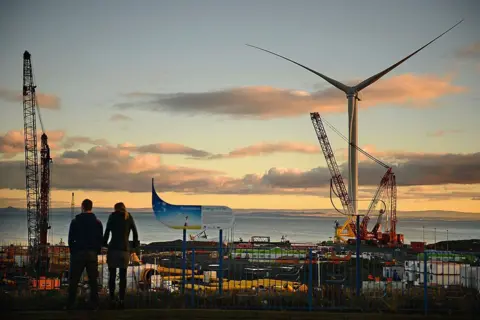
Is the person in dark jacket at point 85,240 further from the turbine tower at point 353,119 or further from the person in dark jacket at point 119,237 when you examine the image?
the turbine tower at point 353,119

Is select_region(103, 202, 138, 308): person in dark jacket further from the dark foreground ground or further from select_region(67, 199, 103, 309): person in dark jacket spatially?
the dark foreground ground

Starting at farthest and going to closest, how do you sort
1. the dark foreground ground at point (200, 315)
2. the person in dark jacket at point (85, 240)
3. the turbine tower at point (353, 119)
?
the turbine tower at point (353, 119) → the dark foreground ground at point (200, 315) → the person in dark jacket at point (85, 240)

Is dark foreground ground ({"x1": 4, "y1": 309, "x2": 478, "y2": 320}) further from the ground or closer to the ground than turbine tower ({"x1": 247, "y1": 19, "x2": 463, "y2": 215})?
closer to the ground

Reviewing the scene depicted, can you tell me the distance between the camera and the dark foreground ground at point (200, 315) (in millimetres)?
15578

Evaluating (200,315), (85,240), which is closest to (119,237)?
(85,240)

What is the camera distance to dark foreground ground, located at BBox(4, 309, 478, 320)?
15578mm

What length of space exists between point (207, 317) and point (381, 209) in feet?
326

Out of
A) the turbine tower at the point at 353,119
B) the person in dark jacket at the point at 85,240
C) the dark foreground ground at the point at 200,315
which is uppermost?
the turbine tower at the point at 353,119

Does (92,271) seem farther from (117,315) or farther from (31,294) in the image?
(31,294)

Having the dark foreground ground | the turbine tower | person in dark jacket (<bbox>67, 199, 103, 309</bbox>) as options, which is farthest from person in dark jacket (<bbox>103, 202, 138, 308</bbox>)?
the turbine tower

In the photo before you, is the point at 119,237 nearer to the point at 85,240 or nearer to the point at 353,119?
the point at 85,240

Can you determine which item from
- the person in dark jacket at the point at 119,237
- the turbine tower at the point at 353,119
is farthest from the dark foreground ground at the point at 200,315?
the turbine tower at the point at 353,119

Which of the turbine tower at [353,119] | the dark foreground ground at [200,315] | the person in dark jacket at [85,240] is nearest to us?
the person in dark jacket at [85,240]

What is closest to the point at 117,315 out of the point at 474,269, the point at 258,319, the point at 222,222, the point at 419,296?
the point at 258,319
